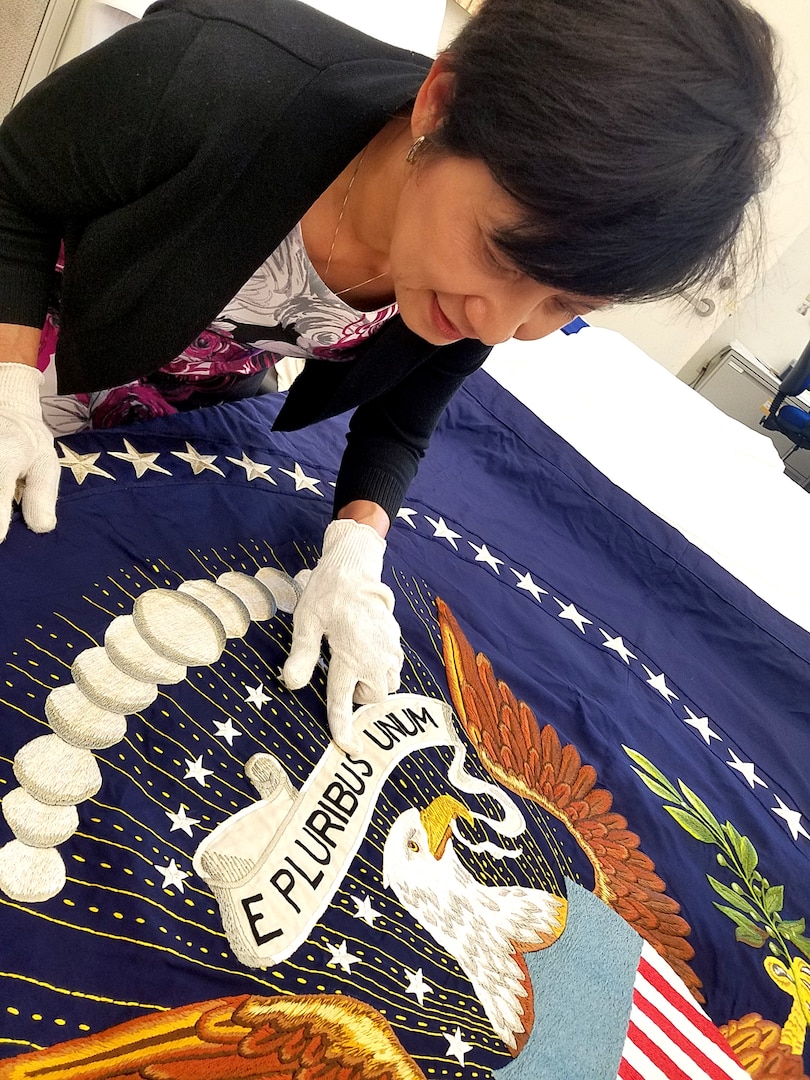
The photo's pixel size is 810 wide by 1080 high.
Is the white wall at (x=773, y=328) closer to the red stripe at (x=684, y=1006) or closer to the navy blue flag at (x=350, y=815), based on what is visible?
the navy blue flag at (x=350, y=815)

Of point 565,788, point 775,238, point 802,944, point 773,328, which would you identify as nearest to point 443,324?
point 565,788

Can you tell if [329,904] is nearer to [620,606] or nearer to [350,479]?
[350,479]

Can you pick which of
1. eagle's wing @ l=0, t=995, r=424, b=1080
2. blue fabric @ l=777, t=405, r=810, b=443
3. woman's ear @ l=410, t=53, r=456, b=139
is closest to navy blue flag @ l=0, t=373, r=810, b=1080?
eagle's wing @ l=0, t=995, r=424, b=1080

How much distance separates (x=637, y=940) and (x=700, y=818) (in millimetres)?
252

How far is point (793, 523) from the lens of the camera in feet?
6.08

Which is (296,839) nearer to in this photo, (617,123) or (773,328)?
(617,123)

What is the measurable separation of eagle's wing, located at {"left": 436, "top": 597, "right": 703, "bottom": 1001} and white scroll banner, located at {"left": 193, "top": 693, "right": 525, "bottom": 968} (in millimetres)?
70

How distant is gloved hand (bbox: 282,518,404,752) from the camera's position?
811 millimetres

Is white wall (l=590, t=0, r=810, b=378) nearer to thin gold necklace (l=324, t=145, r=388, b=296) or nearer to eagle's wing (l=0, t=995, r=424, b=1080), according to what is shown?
thin gold necklace (l=324, t=145, r=388, b=296)

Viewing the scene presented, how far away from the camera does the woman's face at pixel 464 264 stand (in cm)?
59

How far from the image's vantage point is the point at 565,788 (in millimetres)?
950

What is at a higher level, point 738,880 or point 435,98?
point 435,98

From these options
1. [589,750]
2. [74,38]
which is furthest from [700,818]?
[74,38]

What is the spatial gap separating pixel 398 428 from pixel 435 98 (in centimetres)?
51
